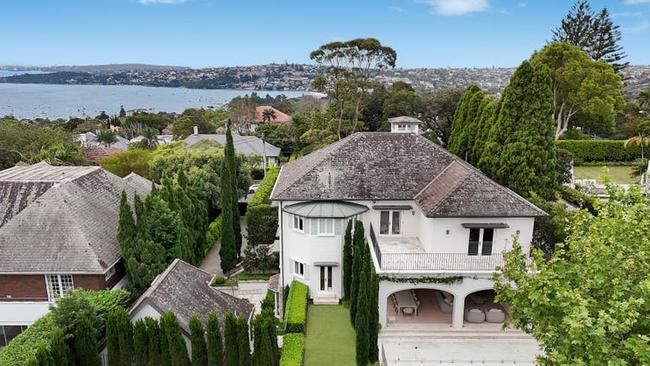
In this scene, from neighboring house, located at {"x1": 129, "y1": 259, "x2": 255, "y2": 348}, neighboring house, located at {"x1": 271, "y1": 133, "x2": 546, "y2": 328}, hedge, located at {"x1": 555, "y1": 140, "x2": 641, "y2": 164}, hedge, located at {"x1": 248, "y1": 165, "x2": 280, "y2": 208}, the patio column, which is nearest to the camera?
neighboring house, located at {"x1": 129, "y1": 259, "x2": 255, "y2": 348}

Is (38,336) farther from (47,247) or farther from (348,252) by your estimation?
(348,252)

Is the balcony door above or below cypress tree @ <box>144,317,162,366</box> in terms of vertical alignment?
above

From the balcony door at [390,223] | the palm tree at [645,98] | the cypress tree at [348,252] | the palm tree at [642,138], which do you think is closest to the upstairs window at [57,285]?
the cypress tree at [348,252]

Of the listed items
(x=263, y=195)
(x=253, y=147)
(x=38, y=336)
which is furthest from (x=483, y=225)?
(x=253, y=147)

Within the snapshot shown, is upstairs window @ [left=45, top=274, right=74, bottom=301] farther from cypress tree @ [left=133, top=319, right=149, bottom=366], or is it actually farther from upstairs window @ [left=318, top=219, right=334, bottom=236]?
upstairs window @ [left=318, top=219, right=334, bottom=236]

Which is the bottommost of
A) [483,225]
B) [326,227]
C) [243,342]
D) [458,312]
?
[458,312]

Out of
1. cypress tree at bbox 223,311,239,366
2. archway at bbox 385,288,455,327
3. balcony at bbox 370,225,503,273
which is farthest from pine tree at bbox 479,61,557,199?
cypress tree at bbox 223,311,239,366

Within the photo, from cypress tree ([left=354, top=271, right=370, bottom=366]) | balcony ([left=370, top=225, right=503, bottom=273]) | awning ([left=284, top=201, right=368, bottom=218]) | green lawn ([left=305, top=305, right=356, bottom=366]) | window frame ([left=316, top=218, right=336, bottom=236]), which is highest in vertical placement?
awning ([left=284, top=201, right=368, bottom=218])
